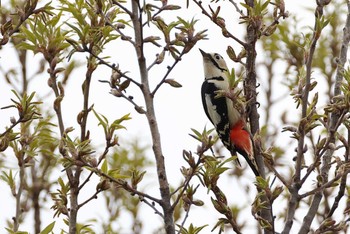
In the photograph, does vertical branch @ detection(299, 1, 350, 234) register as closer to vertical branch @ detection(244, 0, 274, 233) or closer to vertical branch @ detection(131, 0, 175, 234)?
vertical branch @ detection(244, 0, 274, 233)

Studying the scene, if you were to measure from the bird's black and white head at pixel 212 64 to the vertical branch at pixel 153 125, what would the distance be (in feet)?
10.4

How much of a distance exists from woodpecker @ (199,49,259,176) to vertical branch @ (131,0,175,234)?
2746 millimetres

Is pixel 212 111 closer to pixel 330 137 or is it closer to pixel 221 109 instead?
pixel 221 109

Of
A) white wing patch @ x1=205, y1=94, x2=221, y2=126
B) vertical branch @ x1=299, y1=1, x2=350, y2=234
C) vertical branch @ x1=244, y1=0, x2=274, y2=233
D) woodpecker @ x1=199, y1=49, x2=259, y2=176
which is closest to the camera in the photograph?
vertical branch @ x1=299, y1=1, x2=350, y2=234

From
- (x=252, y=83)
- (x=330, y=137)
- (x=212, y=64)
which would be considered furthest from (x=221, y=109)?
(x=330, y=137)

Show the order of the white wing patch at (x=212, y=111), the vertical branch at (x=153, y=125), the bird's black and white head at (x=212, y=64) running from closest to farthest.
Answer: the vertical branch at (x=153, y=125), the white wing patch at (x=212, y=111), the bird's black and white head at (x=212, y=64)

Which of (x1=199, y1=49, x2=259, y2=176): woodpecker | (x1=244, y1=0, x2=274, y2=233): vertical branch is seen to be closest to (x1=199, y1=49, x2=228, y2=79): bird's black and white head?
(x1=199, y1=49, x2=259, y2=176): woodpecker

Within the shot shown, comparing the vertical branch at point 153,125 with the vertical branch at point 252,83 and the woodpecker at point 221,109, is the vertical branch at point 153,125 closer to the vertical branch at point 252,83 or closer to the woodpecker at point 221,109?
the vertical branch at point 252,83

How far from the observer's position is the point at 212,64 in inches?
257

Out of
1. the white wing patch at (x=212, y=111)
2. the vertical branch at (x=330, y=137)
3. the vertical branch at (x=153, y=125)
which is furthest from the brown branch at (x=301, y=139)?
the white wing patch at (x=212, y=111)

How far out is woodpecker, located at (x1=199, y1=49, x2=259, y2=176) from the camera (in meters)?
6.09

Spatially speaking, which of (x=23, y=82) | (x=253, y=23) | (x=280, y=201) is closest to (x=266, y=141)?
(x=280, y=201)

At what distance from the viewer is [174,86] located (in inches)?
134

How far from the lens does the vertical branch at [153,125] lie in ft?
10.3
